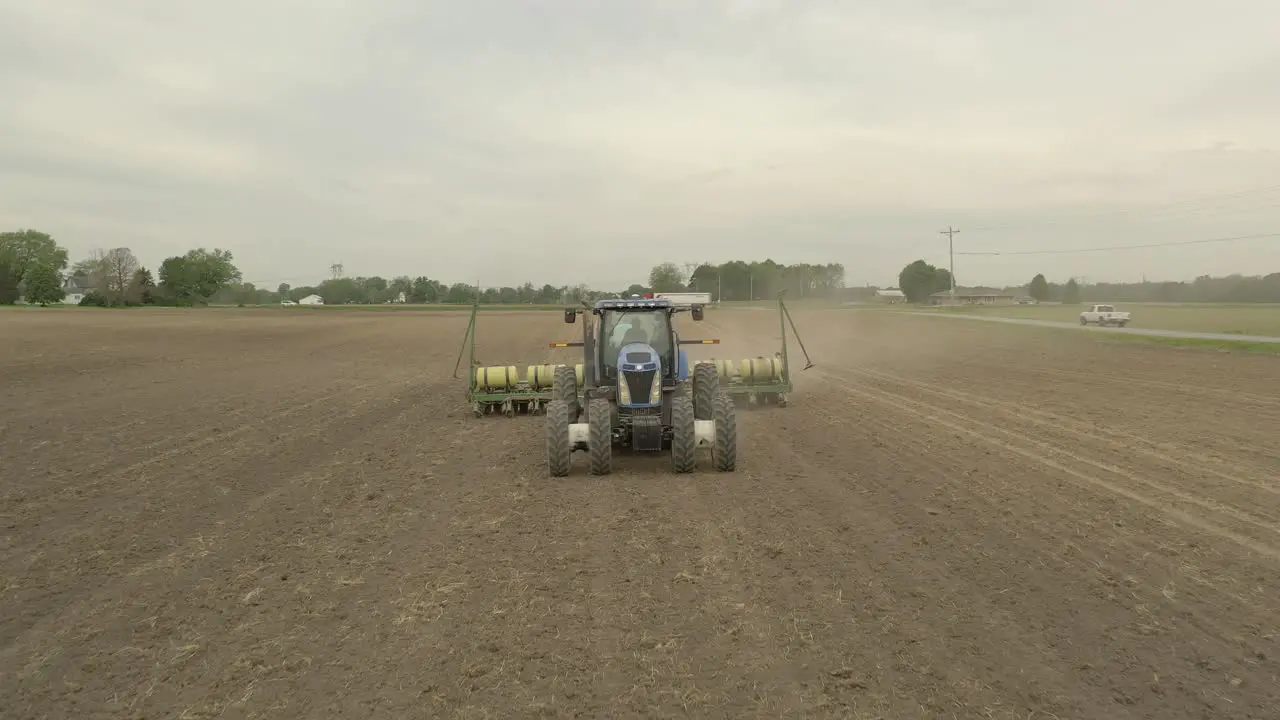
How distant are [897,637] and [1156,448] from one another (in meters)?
9.19

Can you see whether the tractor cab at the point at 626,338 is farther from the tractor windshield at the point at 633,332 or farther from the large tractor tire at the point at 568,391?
the large tractor tire at the point at 568,391

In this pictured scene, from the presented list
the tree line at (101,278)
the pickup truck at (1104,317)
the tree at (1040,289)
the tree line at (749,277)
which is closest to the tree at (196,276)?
the tree line at (101,278)

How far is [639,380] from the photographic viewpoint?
10.6 meters

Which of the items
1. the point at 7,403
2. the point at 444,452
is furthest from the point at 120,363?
the point at 444,452

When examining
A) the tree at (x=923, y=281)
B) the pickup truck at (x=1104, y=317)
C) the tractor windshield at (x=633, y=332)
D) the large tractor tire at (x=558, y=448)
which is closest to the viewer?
the large tractor tire at (x=558, y=448)

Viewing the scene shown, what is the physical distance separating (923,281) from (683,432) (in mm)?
136642

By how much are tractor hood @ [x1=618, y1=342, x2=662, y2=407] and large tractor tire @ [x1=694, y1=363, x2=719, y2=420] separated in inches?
35.9

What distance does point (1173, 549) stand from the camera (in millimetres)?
7395

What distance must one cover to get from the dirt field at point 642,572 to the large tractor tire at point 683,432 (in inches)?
12.8

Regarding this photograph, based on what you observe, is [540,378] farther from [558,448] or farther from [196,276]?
[196,276]

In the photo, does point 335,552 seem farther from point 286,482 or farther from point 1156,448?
point 1156,448

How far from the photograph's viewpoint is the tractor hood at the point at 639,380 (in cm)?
1061

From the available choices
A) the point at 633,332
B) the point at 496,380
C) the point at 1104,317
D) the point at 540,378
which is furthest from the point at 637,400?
the point at 1104,317

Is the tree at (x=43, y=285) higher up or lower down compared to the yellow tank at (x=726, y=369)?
higher up
